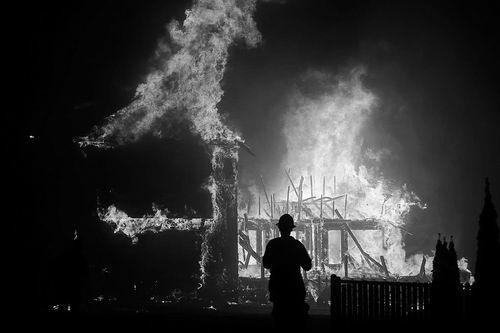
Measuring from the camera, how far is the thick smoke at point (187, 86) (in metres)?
31.8

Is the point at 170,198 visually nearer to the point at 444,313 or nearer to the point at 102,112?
the point at 102,112

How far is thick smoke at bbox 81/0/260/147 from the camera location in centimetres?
3183

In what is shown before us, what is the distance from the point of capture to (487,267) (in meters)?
11.5

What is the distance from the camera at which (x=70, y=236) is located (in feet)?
102

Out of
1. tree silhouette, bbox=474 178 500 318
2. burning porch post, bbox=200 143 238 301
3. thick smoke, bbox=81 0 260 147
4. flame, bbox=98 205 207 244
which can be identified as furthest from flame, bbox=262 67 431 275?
tree silhouette, bbox=474 178 500 318

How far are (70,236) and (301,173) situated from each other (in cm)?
2425

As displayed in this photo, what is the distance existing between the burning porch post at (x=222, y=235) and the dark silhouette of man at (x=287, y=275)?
21775 millimetres

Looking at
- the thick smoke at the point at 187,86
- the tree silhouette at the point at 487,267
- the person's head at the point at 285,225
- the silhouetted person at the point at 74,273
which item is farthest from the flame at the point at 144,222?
the person's head at the point at 285,225

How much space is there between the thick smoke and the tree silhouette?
2049 cm

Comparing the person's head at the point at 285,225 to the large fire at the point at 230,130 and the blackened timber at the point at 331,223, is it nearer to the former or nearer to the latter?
the large fire at the point at 230,130

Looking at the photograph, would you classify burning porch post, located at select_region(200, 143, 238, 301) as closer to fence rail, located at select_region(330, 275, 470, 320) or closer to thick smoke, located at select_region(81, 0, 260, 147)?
thick smoke, located at select_region(81, 0, 260, 147)

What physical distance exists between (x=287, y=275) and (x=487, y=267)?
6258mm

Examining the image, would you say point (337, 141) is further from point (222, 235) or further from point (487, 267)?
point (487, 267)

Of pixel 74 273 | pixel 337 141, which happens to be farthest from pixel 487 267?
pixel 337 141
